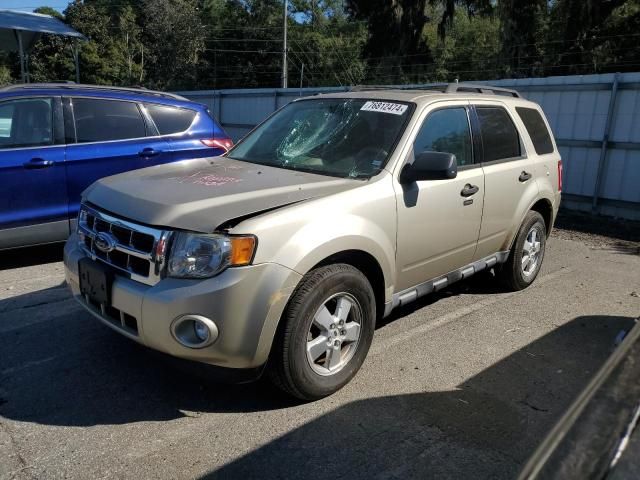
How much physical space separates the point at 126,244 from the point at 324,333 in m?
1.22

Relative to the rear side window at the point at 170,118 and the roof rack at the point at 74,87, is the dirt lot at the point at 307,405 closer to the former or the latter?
the roof rack at the point at 74,87

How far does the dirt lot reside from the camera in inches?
108

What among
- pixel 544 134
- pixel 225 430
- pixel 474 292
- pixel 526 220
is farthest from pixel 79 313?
pixel 544 134

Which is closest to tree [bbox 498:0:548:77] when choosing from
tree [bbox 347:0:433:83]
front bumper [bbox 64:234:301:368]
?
tree [bbox 347:0:433:83]

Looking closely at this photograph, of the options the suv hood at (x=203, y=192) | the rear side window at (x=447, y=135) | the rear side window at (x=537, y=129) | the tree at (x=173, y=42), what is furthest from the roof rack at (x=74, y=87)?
the tree at (x=173, y=42)

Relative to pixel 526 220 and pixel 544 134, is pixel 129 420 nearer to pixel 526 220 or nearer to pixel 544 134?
pixel 526 220

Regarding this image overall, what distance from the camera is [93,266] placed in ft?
10.4

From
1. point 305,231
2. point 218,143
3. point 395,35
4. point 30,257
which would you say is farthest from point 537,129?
point 395,35

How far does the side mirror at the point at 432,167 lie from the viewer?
3.52 metres

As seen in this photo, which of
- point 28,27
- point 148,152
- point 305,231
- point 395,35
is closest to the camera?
point 305,231

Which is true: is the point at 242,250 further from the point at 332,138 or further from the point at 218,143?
the point at 218,143

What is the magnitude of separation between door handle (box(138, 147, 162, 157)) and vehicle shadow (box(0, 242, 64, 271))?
145 cm

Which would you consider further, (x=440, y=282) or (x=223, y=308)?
(x=440, y=282)

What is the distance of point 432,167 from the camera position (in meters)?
3.54
